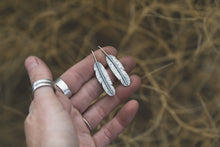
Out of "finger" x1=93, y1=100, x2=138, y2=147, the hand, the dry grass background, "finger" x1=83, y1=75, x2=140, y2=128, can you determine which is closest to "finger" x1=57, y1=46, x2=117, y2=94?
the hand

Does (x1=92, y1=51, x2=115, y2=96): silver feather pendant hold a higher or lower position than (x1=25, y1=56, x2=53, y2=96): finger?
lower

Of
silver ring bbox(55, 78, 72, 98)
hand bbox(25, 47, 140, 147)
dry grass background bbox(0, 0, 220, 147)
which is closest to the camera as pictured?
hand bbox(25, 47, 140, 147)

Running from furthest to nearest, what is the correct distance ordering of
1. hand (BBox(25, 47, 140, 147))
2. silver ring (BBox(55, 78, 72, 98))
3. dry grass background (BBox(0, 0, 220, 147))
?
dry grass background (BBox(0, 0, 220, 147)) → silver ring (BBox(55, 78, 72, 98)) → hand (BBox(25, 47, 140, 147))

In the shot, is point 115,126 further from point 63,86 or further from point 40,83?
point 40,83

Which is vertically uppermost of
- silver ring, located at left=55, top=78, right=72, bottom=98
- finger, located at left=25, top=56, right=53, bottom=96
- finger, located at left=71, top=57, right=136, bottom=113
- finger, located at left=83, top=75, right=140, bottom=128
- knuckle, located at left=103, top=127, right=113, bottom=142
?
finger, located at left=25, top=56, right=53, bottom=96

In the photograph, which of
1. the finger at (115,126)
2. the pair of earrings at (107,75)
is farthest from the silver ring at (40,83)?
the finger at (115,126)

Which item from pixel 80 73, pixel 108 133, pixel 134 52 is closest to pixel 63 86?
pixel 80 73

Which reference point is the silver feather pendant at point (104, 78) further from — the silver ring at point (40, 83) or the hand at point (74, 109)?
the silver ring at point (40, 83)

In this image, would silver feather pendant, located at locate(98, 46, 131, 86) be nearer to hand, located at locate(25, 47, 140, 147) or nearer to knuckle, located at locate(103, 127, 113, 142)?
hand, located at locate(25, 47, 140, 147)
